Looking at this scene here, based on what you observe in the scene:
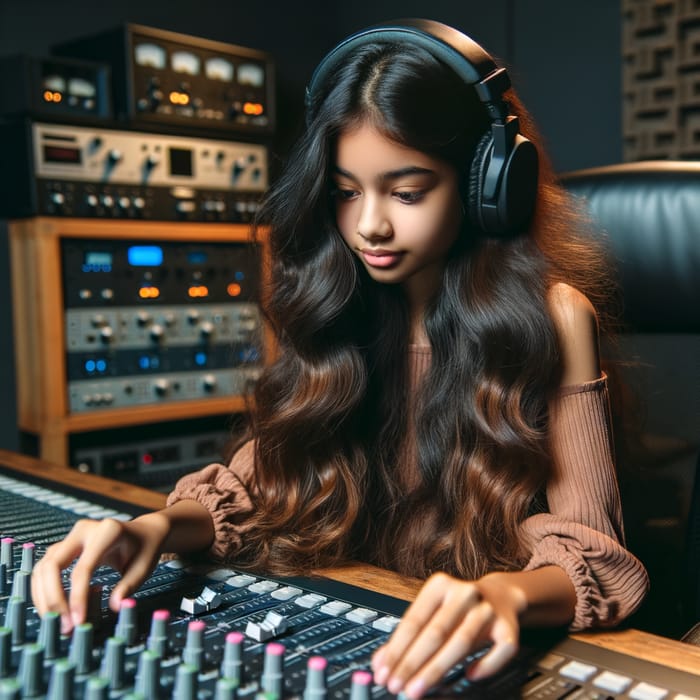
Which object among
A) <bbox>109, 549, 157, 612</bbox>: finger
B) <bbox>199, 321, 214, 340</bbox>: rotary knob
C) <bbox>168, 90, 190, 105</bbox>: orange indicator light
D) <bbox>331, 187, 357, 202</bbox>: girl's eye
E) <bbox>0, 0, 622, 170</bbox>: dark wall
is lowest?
<bbox>109, 549, 157, 612</bbox>: finger

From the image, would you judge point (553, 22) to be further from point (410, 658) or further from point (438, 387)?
point (410, 658)

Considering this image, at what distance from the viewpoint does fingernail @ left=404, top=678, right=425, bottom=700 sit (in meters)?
0.50

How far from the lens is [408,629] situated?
53 cm

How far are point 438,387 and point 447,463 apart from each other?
0.28 feet

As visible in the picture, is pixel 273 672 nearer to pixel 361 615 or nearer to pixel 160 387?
pixel 361 615

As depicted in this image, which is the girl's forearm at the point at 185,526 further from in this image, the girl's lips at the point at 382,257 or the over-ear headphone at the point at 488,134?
the over-ear headphone at the point at 488,134

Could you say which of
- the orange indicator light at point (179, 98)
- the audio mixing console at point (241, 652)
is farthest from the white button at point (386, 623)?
the orange indicator light at point (179, 98)

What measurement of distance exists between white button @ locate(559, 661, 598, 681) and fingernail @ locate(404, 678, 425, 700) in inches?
5.0

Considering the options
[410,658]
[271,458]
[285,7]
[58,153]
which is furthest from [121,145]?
[410,658]

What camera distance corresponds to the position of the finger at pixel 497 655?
0.53 metres

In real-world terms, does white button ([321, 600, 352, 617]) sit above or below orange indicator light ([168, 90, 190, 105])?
below

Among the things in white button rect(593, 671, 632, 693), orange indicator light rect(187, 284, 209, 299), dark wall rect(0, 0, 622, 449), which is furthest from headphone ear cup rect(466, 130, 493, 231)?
dark wall rect(0, 0, 622, 449)

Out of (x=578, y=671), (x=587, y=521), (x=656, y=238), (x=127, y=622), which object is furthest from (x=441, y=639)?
(x=656, y=238)

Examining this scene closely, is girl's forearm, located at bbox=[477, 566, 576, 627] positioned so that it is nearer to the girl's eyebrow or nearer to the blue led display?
the girl's eyebrow
